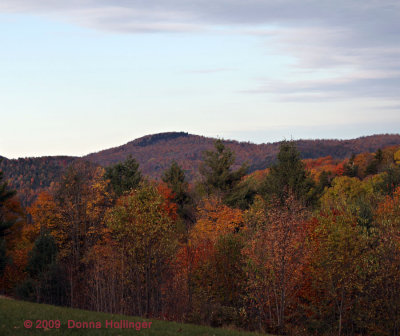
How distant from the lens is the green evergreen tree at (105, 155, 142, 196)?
8281cm

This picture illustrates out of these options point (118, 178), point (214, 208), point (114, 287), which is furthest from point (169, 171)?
point (114, 287)

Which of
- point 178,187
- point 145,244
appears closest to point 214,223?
point 145,244

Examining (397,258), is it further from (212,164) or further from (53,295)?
(212,164)

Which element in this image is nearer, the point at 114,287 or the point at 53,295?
the point at 114,287

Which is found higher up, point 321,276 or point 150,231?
point 150,231

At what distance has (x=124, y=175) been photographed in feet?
282

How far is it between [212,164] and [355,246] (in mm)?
44796

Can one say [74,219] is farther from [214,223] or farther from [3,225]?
[214,223]

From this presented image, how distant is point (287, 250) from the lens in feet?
120

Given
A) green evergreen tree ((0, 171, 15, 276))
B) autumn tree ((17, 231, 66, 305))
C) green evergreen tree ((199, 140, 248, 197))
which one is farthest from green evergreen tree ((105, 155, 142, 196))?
autumn tree ((17, 231, 66, 305))

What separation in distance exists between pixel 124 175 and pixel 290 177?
32.4m

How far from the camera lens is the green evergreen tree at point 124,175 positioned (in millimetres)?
82812

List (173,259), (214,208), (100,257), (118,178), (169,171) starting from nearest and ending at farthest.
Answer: (173,259), (100,257), (214,208), (118,178), (169,171)

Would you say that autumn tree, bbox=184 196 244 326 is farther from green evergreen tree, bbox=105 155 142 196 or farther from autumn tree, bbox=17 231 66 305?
green evergreen tree, bbox=105 155 142 196
